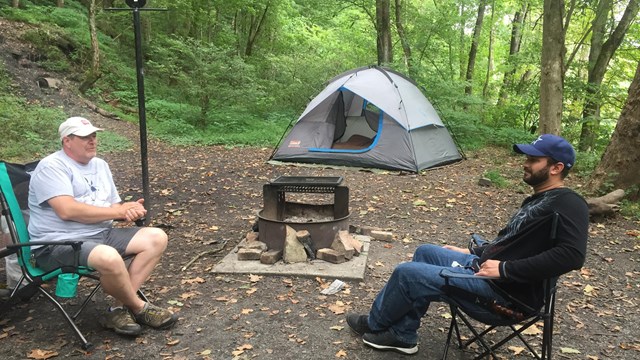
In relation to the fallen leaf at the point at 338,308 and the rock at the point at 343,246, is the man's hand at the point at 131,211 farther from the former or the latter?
the rock at the point at 343,246

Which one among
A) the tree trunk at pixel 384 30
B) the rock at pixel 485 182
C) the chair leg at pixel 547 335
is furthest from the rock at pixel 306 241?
the tree trunk at pixel 384 30

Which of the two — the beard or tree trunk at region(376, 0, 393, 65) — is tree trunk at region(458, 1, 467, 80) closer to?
tree trunk at region(376, 0, 393, 65)

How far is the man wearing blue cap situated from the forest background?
4120 mm

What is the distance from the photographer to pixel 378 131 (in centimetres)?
801

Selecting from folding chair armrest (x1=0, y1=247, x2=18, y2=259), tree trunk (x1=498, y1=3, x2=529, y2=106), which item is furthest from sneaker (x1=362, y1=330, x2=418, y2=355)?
tree trunk (x1=498, y1=3, x2=529, y2=106)

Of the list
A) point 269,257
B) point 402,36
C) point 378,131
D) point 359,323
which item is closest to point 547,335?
point 359,323

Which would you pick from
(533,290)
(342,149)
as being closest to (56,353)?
(533,290)

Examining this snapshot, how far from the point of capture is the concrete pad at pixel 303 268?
12.0 ft

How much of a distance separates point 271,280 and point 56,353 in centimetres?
155

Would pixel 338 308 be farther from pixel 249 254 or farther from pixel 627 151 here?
pixel 627 151

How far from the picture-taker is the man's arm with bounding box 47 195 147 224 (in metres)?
2.71

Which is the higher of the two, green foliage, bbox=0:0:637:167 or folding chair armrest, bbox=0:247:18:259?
green foliage, bbox=0:0:637:167

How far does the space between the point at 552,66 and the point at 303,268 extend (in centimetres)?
616

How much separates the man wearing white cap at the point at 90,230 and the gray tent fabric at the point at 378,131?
529cm
